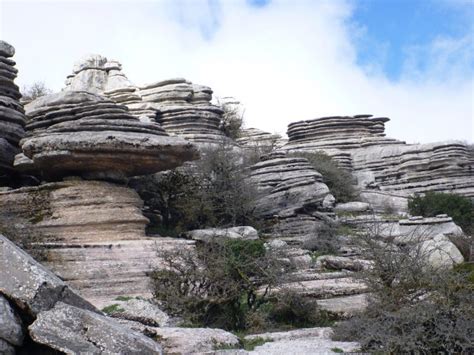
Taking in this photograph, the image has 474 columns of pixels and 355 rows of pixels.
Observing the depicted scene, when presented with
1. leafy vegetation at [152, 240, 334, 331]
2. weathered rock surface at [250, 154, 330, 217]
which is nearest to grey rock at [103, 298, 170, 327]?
leafy vegetation at [152, 240, 334, 331]

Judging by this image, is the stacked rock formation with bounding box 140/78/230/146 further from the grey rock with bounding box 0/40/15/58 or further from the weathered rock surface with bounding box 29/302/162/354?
the weathered rock surface with bounding box 29/302/162/354

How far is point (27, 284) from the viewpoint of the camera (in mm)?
7395

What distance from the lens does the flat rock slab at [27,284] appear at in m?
7.29

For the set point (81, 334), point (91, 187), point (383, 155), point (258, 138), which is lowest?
point (81, 334)

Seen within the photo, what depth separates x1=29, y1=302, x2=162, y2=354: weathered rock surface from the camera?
6.86 meters

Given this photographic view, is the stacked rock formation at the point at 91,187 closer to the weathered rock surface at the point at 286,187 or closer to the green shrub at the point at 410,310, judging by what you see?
the weathered rock surface at the point at 286,187

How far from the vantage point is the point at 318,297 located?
1357 centimetres

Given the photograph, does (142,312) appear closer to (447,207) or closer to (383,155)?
(447,207)

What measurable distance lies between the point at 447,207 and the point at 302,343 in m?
18.4

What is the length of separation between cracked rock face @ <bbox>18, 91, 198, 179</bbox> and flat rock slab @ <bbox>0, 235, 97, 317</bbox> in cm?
951

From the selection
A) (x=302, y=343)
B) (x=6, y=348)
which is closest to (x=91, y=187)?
(x=302, y=343)

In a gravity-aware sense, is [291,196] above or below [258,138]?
below

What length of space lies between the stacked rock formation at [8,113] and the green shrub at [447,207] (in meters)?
15.9

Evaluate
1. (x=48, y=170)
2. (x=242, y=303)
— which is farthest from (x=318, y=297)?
(x=48, y=170)
